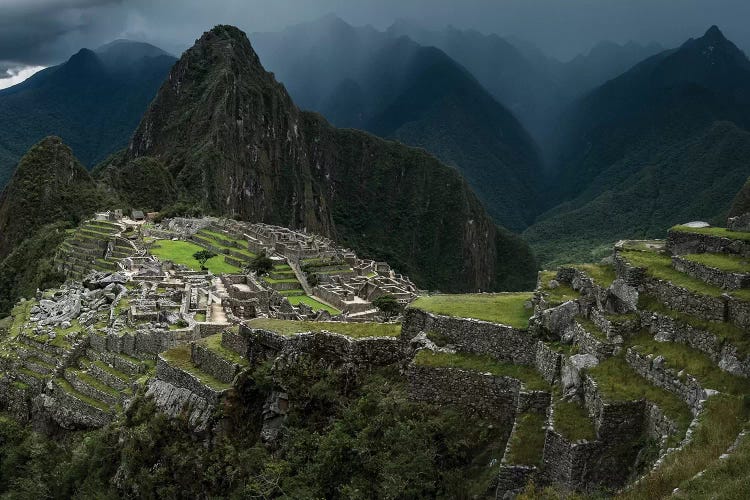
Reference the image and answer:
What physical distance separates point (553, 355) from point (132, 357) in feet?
46.2

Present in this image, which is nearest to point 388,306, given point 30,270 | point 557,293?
point 557,293

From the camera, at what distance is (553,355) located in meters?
11.4

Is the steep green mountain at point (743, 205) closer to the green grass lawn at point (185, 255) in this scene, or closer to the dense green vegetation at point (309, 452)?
the green grass lawn at point (185, 255)

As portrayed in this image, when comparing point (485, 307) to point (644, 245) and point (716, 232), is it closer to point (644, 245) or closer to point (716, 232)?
point (644, 245)

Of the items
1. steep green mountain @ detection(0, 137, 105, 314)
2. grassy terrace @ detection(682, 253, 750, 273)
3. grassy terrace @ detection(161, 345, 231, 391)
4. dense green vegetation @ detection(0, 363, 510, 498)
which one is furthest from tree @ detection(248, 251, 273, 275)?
grassy terrace @ detection(682, 253, 750, 273)

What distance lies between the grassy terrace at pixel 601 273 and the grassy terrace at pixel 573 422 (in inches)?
120

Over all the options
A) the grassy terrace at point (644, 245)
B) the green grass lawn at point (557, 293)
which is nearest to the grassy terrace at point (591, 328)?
the green grass lawn at point (557, 293)

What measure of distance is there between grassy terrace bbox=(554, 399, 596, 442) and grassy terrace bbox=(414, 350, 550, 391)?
1048 millimetres

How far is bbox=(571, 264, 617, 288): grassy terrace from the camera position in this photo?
1265 cm

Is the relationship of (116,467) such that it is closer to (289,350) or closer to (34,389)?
(289,350)

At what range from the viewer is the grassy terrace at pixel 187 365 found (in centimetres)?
1478

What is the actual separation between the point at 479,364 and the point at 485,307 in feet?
6.61

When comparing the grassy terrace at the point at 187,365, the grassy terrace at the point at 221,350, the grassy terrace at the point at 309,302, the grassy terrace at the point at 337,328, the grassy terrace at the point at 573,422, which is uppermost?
the grassy terrace at the point at 337,328

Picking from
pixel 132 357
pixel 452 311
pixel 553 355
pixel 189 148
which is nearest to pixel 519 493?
pixel 553 355
